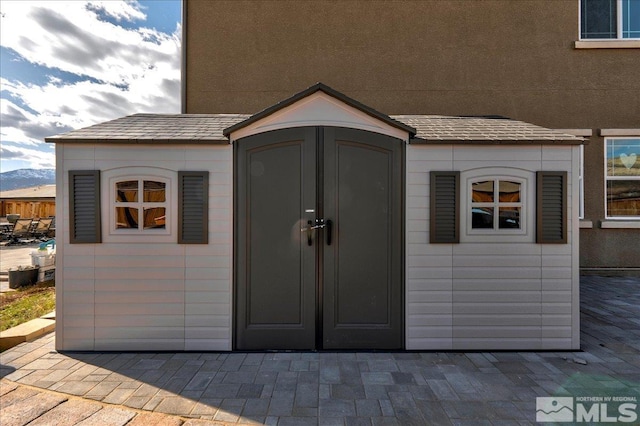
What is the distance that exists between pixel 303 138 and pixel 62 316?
3574mm

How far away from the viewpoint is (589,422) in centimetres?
249

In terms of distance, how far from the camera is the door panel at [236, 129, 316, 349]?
143 inches

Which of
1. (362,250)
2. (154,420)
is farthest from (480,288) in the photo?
(154,420)

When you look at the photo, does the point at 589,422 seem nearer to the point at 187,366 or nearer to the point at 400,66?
the point at 187,366

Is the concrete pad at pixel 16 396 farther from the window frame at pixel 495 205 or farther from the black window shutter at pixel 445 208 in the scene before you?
Answer: the window frame at pixel 495 205

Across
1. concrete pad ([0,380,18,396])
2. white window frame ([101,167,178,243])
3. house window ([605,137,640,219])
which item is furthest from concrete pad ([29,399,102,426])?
house window ([605,137,640,219])

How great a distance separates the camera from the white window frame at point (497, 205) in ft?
11.9

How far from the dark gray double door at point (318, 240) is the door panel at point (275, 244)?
0.01 meters

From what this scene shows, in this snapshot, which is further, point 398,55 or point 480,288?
point 398,55

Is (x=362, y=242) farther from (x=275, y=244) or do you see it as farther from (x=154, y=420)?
(x=154, y=420)

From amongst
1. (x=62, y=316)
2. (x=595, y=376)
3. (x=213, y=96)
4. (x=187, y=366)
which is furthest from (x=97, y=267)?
(x=595, y=376)

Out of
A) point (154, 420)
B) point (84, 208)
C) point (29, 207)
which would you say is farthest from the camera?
point (29, 207)

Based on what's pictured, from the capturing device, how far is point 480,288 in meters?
3.66

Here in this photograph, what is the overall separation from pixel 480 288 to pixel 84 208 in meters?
4.85
